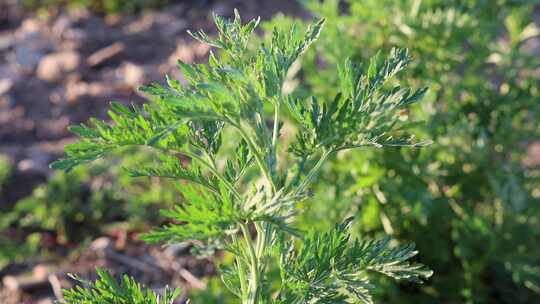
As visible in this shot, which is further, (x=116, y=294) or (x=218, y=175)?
(x=116, y=294)

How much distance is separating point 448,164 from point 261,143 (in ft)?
5.75

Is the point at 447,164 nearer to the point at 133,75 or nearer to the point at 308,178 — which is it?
the point at 308,178

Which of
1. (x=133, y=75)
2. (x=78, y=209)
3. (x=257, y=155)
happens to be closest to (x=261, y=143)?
(x=257, y=155)

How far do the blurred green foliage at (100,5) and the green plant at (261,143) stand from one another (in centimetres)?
508

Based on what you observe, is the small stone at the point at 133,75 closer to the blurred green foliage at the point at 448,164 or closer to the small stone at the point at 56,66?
the small stone at the point at 56,66

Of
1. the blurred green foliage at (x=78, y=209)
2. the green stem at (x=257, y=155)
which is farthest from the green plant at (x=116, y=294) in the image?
the blurred green foliage at (x=78, y=209)

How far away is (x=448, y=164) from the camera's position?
Result: 288 centimetres

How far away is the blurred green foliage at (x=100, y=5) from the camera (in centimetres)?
621

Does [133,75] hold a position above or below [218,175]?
above

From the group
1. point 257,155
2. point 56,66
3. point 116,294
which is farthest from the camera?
point 56,66

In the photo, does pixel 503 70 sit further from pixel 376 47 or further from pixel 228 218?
pixel 228 218

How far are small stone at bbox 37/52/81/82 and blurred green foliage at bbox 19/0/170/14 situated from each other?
100 cm

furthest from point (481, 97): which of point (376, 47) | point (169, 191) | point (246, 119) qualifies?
point (246, 119)

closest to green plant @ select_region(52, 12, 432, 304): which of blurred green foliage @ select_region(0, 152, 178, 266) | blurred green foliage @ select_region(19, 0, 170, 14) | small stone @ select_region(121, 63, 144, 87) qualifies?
blurred green foliage @ select_region(0, 152, 178, 266)
